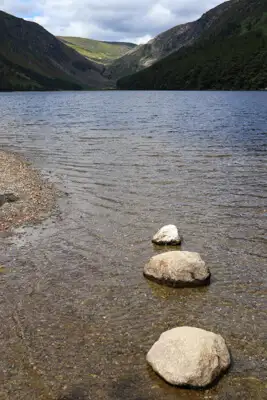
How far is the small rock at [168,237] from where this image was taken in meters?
19.6

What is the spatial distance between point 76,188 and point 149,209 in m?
7.49

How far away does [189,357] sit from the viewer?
423 inches

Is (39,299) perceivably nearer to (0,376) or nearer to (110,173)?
(0,376)

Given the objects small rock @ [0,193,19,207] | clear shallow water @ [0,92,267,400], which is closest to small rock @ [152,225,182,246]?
clear shallow water @ [0,92,267,400]

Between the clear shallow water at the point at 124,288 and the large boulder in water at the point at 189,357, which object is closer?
the large boulder in water at the point at 189,357

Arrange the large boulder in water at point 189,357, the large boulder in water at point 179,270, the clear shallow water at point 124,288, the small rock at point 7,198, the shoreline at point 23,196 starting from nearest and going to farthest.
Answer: the large boulder in water at point 189,357, the clear shallow water at point 124,288, the large boulder in water at point 179,270, the shoreline at point 23,196, the small rock at point 7,198

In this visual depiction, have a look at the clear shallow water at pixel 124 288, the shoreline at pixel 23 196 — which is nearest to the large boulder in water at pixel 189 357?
the clear shallow water at pixel 124 288

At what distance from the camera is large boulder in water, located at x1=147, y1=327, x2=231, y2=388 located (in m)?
10.5

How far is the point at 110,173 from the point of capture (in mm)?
35156

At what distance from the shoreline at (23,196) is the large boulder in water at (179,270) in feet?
30.3

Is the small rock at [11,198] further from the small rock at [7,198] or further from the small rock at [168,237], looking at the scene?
the small rock at [168,237]

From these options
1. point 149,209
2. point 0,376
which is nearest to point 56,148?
point 149,209

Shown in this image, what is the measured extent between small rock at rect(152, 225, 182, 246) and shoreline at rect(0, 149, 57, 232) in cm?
718

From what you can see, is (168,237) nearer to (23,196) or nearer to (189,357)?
(189,357)
